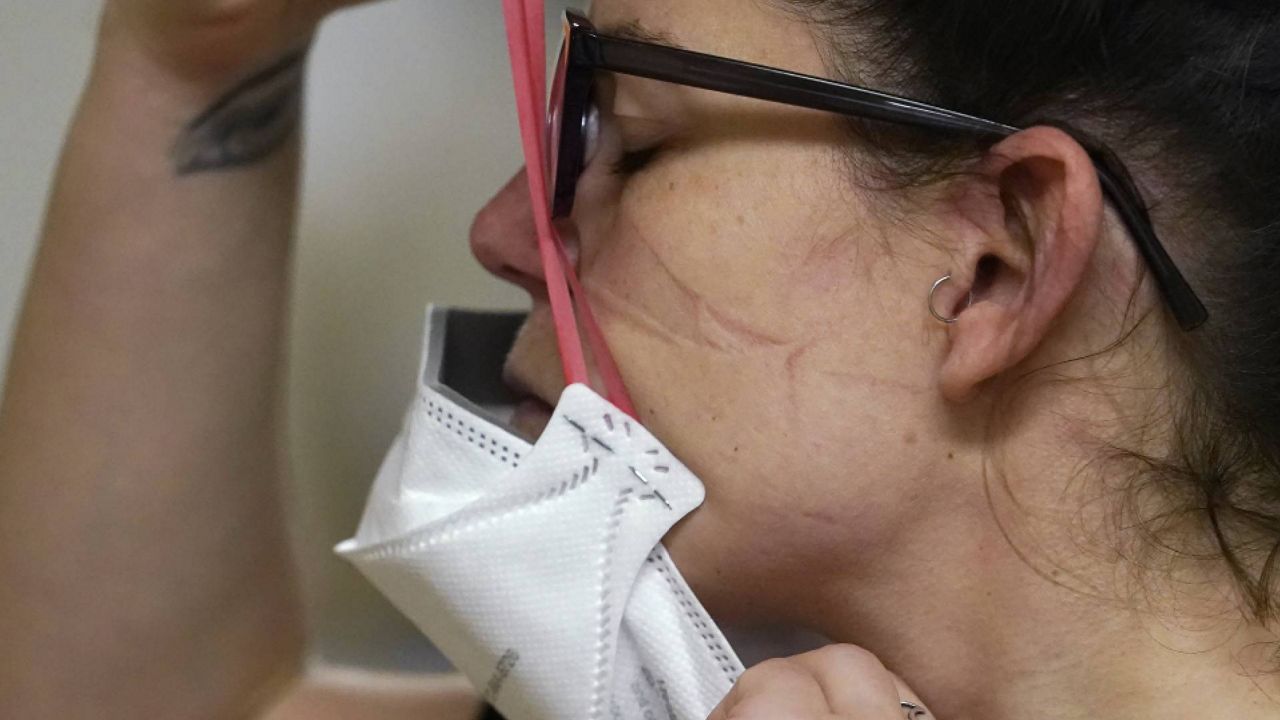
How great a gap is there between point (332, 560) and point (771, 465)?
0.80m

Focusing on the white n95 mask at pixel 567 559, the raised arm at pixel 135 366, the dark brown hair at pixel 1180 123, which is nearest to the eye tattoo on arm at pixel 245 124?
the raised arm at pixel 135 366

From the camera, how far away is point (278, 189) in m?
1.04

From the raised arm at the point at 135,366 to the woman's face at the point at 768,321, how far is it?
423mm

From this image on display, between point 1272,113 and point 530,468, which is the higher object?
point 1272,113

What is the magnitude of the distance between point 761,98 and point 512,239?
0.26m

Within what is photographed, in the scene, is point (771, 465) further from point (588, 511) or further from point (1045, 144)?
point (1045, 144)

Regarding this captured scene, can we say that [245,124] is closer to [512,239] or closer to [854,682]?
[512,239]

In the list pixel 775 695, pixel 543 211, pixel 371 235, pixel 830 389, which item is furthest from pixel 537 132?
pixel 371 235

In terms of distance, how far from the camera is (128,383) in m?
0.99

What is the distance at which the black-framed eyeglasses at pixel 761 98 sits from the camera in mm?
666

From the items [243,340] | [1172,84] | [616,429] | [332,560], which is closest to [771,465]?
[616,429]

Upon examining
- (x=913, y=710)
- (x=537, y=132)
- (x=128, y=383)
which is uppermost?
(x=537, y=132)

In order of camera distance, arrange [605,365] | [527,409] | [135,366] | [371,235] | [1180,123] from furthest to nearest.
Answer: [371,235]
[135,366]
[527,409]
[605,365]
[1180,123]

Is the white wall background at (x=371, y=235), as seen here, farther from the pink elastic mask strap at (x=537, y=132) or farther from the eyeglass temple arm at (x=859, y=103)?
the eyeglass temple arm at (x=859, y=103)
